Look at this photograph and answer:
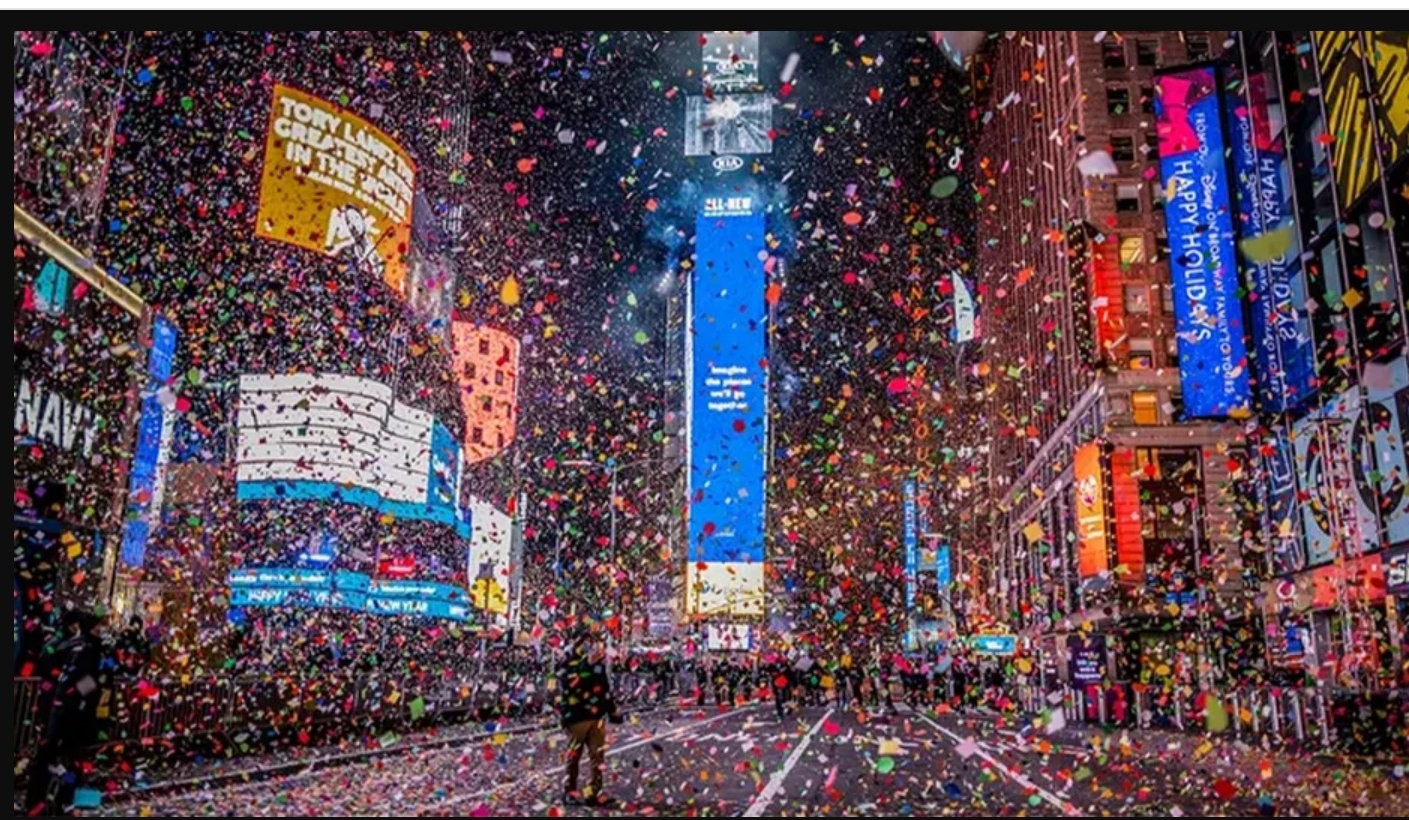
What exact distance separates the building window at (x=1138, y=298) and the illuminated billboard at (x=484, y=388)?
37.6 meters

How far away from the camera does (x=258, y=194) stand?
3944 centimetres

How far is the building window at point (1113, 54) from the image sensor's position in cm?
5116

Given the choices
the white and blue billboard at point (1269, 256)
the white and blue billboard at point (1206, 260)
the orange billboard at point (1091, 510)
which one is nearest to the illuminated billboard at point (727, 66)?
the orange billboard at point (1091, 510)

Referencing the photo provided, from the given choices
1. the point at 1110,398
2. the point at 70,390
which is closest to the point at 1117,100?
the point at 1110,398

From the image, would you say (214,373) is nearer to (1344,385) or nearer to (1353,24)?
(1344,385)

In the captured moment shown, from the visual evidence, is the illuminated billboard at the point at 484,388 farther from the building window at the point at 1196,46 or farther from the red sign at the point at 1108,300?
the building window at the point at 1196,46

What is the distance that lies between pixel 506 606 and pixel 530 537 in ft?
69.5

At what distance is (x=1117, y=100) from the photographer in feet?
167

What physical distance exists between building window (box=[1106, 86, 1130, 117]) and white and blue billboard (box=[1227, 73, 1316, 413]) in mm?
19869

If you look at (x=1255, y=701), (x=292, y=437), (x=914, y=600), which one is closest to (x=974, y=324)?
(x=914, y=600)

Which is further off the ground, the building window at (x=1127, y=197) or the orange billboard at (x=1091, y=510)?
the building window at (x=1127, y=197)

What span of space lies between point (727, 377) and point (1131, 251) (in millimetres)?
114061

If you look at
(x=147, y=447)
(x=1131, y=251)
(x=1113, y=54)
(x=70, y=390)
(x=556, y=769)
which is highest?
(x=1113, y=54)

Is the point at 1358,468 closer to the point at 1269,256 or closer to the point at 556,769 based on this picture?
the point at 1269,256
